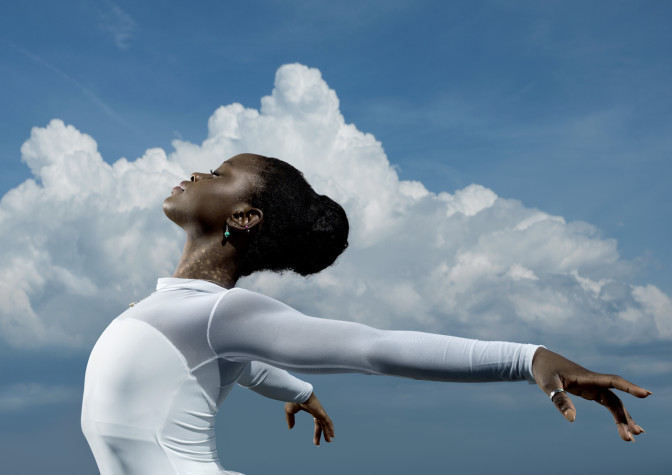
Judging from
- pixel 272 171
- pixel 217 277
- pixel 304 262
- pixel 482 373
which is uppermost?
pixel 272 171

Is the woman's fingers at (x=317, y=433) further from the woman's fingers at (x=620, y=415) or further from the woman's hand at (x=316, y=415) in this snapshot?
the woman's fingers at (x=620, y=415)

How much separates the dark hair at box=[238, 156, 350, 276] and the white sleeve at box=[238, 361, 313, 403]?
31.5 inches

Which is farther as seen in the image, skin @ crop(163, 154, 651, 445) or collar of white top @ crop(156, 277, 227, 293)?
skin @ crop(163, 154, 651, 445)

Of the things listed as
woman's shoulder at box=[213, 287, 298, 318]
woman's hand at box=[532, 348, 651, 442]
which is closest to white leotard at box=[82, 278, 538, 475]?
woman's shoulder at box=[213, 287, 298, 318]

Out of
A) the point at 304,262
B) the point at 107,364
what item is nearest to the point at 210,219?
the point at 304,262

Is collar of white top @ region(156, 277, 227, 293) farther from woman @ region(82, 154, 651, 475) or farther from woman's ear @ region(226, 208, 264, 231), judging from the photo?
woman's ear @ region(226, 208, 264, 231)

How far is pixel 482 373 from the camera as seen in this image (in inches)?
125

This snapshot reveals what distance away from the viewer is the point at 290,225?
4.52 metres

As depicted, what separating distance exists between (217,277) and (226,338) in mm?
640

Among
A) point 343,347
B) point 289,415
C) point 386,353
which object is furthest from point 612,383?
point 289,415

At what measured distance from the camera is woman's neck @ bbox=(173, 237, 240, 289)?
428 cm

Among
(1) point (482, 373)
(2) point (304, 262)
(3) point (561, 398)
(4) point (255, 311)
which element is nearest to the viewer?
(3) point (561, 398)

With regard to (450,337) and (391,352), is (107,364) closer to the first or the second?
(391,352)

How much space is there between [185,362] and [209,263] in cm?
69
